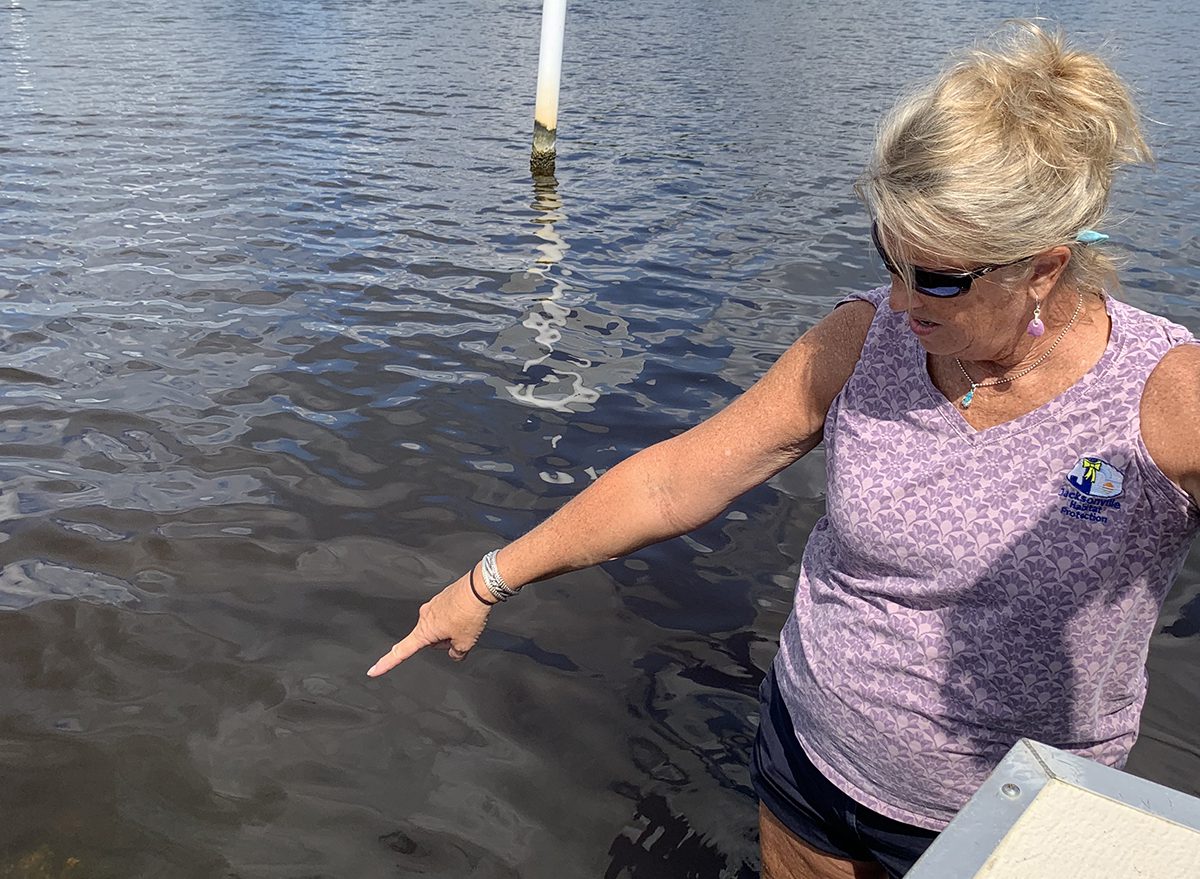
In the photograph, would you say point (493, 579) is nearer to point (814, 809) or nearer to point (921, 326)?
point (814, 809)

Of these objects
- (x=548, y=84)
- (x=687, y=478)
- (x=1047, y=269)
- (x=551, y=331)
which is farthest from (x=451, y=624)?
(x=548, y=84)

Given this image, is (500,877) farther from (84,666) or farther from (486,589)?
(84,666)

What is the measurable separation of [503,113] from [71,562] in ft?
44.2

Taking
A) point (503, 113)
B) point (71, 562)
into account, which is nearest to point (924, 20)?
point (503, 113)

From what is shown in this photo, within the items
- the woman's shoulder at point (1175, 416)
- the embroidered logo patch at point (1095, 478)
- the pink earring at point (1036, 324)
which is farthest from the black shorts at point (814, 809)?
the pink earring at point (1036, 324)

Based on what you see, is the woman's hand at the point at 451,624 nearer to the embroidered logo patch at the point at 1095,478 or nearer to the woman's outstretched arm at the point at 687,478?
the woman's outstretched arm at the point at 687,478

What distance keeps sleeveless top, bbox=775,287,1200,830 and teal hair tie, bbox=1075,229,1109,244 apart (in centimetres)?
18

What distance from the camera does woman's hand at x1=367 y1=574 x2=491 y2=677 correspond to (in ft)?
9.87

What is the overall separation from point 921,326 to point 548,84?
1129 centimetres

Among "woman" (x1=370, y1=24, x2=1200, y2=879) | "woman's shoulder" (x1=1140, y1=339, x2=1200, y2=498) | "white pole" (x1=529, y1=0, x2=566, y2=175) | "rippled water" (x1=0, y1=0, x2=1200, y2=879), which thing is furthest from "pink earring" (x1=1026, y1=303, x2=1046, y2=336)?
"white pole" (x1=529, y1=0, x2=566, y2=175)

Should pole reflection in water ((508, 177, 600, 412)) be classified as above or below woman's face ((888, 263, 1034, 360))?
below

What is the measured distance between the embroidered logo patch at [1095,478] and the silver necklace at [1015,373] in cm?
21

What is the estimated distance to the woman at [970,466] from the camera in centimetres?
205

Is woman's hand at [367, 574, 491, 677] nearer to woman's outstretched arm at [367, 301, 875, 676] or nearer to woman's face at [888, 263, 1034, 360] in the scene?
woman's outstretched arm at [367, 301, 875, 676]
